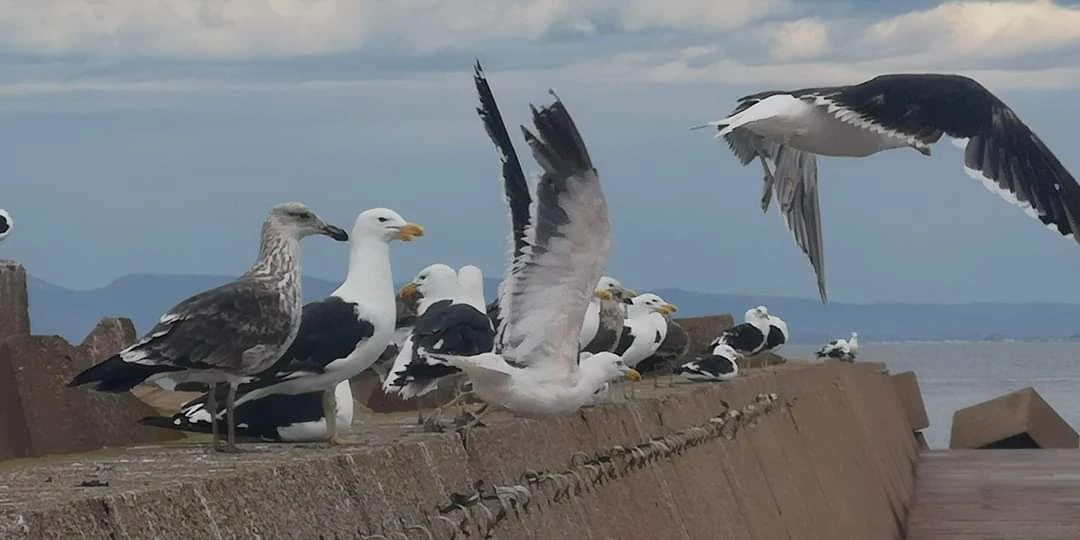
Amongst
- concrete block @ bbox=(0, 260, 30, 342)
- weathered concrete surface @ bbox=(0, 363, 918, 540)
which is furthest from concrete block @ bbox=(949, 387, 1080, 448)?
concrete block @ bbox=(0, 260, 30, 342)

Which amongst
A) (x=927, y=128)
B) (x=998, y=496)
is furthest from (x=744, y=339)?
(x=927, y=128)

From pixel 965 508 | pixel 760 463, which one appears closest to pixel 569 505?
pixel 760 463

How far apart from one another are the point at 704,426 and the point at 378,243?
1665 millimetres

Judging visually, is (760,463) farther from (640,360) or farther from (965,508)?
(965,508)

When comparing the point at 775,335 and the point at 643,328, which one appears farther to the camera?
the point at 775,335

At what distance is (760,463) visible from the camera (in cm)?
1026

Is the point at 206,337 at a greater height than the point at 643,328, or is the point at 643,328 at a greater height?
the point at 206,337

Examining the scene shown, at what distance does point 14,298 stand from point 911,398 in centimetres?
2015

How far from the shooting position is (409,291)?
12594 millimetres

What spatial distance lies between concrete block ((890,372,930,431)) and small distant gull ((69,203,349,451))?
22052 millimetres

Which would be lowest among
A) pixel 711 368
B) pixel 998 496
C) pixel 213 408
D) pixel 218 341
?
pixel 998 496

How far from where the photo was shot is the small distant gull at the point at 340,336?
321 inches

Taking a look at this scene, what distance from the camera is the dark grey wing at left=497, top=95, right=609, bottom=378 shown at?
7637 millimetres

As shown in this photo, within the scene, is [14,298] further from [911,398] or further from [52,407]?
[911,398]
